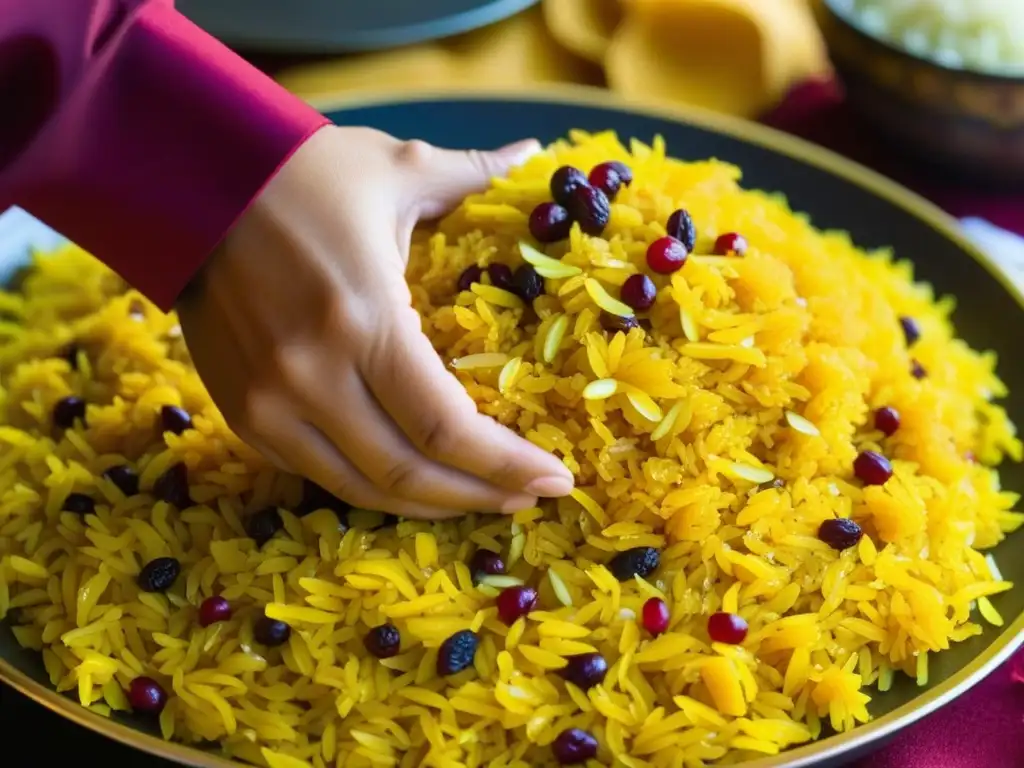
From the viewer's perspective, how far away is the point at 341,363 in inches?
42.5

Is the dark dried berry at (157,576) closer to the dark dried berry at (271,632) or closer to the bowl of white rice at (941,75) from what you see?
the dark dried berry at (271,632)

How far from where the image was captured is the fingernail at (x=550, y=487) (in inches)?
44.6

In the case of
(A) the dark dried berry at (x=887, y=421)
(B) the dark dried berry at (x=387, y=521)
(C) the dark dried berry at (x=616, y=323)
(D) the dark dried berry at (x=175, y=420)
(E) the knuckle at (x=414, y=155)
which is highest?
(E) the knuckle at (x=414, y=155)

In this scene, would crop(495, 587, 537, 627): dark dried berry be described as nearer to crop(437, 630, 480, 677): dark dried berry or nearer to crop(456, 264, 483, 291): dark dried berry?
crop(437, 630, 480, 677): dark dried berry

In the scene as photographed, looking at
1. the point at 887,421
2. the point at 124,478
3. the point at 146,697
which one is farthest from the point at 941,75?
the point at 146,697

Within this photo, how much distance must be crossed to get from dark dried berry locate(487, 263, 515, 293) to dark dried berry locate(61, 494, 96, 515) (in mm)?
536

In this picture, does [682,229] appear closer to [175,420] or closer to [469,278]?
[469,278]

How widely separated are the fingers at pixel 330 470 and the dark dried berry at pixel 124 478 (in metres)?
0.24

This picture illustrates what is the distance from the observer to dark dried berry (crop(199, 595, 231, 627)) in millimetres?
1164

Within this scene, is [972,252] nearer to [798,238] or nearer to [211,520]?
[798,238]

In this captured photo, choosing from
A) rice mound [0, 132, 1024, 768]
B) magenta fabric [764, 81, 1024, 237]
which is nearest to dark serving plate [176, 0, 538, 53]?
magenta fabric [764, 81, 1024, 237]

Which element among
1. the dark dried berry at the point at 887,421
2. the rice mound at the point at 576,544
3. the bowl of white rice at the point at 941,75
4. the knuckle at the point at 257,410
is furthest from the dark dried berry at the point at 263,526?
the bowl of white rice at the point at 941,75

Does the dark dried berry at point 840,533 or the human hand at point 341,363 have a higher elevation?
the human hand at point 341,363

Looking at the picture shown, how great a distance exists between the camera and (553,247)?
4.29 ft
